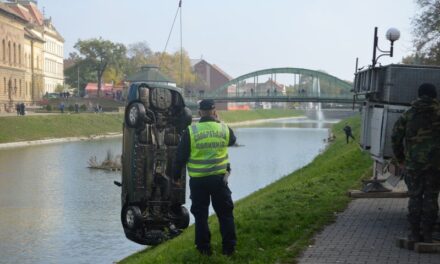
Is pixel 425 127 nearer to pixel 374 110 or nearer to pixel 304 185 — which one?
pixel 374 110

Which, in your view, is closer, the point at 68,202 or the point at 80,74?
the point at 68,202

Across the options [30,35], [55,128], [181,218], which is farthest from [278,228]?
[30,35]

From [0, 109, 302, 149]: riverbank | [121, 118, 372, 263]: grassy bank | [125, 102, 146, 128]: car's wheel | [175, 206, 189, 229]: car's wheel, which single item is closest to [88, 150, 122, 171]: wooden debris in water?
[0, 109, 302, 149]: riverbank

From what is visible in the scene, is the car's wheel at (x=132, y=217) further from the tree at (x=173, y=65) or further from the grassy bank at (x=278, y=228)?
the tree at (x=173, y=65)

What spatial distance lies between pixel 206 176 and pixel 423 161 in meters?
2.60

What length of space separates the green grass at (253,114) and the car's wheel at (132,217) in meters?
82.5

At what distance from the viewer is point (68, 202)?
77.9 feet

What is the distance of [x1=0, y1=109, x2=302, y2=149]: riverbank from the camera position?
5462 centimetres

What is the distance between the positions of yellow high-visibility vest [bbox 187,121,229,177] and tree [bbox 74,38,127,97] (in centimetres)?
10374

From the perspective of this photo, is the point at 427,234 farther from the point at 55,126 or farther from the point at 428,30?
the point at 55,126

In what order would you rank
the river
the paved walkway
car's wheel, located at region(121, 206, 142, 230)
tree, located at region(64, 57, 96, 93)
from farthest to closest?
1. tree, located at region(64, 57, 96, 93)
2. the river
3. car's wheel, located at region(121, 206, 142, 230)
4. the paved walkway

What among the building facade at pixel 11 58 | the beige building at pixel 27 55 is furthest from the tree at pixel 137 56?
the building facade at pixel 11 58

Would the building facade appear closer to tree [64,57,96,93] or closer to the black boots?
tree [64,57,96,93]

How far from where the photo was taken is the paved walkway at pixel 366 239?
7604 millimetres
